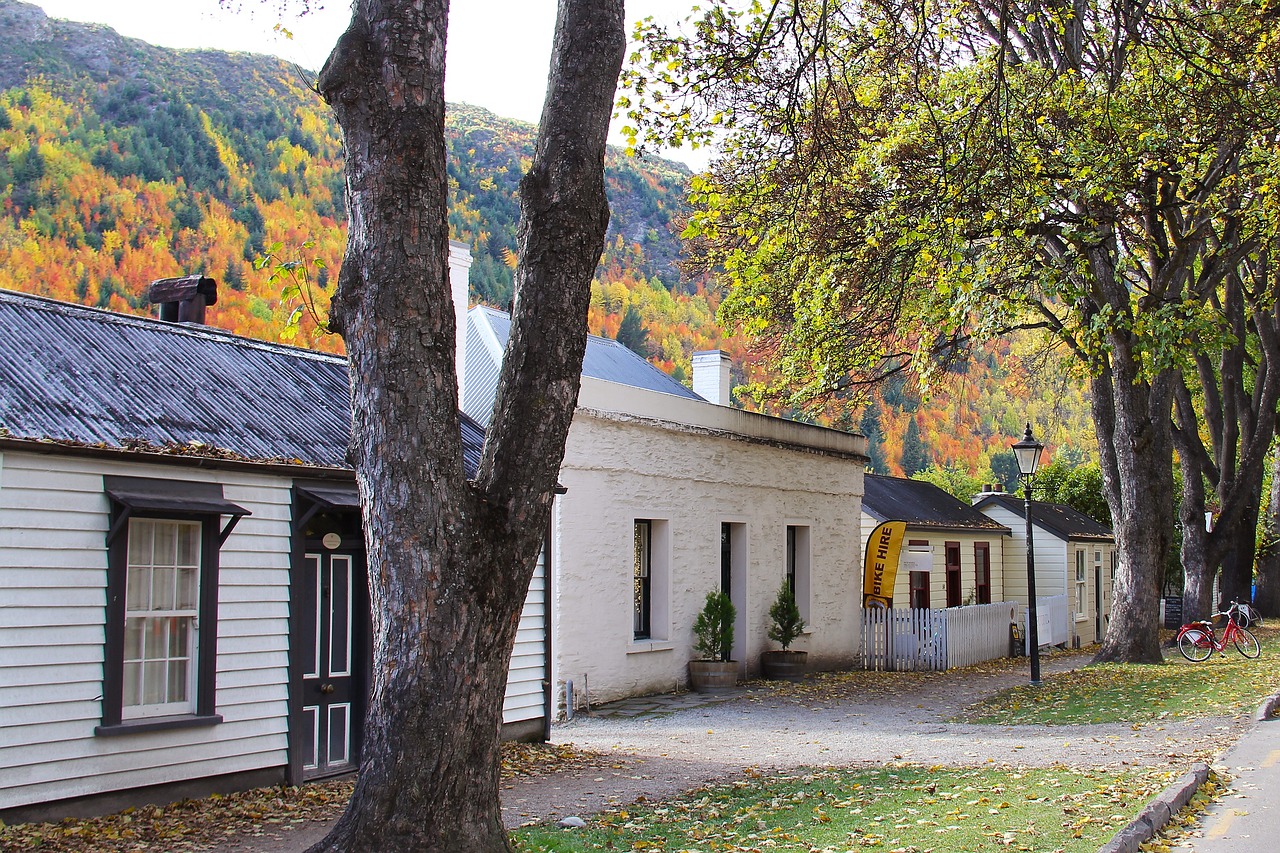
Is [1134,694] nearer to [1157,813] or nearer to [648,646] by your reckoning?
[648,646]

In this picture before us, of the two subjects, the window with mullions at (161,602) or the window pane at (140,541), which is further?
the window pane at (140,541)

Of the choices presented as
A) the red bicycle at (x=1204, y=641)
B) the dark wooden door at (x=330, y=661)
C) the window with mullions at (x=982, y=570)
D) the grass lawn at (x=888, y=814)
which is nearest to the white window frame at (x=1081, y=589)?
the window with mullions at (x=982, y=570)

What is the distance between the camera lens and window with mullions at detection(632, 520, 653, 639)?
17734 mm

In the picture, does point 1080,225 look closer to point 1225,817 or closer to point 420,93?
point 1225,817

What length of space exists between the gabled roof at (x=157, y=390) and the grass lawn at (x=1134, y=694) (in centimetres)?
814

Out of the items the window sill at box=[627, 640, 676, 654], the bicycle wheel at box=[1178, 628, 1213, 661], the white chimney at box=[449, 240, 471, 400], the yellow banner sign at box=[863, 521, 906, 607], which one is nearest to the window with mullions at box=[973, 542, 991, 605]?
the yellow banner sign at box=[863, 521, 906, 607]

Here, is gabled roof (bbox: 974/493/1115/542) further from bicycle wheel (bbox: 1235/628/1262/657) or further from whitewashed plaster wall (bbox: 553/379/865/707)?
whitewashed plaster wall (bbox: 553/379/865/707)

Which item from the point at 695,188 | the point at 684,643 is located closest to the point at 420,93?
the point at 695,188

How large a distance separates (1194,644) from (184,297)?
1830 centimetres

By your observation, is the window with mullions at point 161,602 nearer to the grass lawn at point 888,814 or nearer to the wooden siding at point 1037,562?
the grass lawn at point 888,814

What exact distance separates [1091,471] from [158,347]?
35452 millimetres

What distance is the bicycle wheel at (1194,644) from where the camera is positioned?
2094cm

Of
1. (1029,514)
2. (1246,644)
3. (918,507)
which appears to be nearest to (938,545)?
(918,507)

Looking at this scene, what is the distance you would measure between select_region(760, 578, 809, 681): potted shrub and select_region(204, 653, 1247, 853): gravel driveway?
2.17 meters
